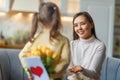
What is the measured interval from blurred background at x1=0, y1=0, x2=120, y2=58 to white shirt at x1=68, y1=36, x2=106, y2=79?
218 centimetres

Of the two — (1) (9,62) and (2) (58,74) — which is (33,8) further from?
(2) (58,74)

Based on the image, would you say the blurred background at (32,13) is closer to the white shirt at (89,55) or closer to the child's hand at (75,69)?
the white shirt at (89,55)

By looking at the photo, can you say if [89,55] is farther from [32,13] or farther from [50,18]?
[32,13]

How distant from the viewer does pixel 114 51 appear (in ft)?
11.3

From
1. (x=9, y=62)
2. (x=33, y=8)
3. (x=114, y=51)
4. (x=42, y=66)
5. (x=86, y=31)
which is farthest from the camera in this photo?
(x=114, y=51)

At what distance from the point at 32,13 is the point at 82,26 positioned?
2.38m

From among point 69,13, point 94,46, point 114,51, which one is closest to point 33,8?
point 69,13

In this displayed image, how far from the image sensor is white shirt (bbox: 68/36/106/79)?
2.84ft

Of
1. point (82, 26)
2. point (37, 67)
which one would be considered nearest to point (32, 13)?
point (82, 26)

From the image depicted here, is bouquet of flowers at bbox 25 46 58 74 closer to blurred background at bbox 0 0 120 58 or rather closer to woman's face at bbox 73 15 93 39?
woman's face at bbox 73 15 93 39

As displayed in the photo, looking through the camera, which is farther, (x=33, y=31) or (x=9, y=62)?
(x=9, y=62)

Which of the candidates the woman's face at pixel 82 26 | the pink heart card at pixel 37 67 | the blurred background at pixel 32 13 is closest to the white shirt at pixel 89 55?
the woman's face at pixel 82 26

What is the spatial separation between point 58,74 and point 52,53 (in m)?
0.07

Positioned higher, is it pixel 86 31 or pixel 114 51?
pixel 86 31
